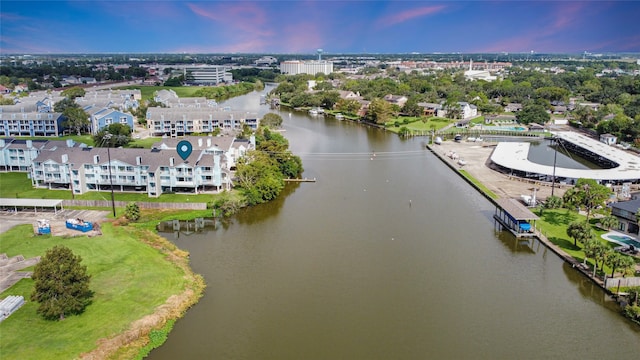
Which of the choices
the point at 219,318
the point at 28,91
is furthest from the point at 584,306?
the point at 28,91

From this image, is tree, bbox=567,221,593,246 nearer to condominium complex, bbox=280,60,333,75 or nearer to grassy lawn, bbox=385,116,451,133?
grassy lawn, bbox=385,116,451,133

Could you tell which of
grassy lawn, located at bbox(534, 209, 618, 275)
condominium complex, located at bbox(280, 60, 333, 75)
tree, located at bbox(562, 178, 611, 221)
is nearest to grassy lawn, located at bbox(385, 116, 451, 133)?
grassy lawn, located at bbox(534, 209, 618, 275)

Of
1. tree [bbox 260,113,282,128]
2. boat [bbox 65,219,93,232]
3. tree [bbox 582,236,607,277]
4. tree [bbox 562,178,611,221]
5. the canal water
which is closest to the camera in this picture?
the canal water

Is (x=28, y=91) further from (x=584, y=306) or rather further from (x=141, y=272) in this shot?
(x=584, y=306)

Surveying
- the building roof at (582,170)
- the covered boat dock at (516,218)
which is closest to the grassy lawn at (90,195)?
the covered boat dock at (516,218)

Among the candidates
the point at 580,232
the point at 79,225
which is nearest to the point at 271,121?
the point at 79,225
